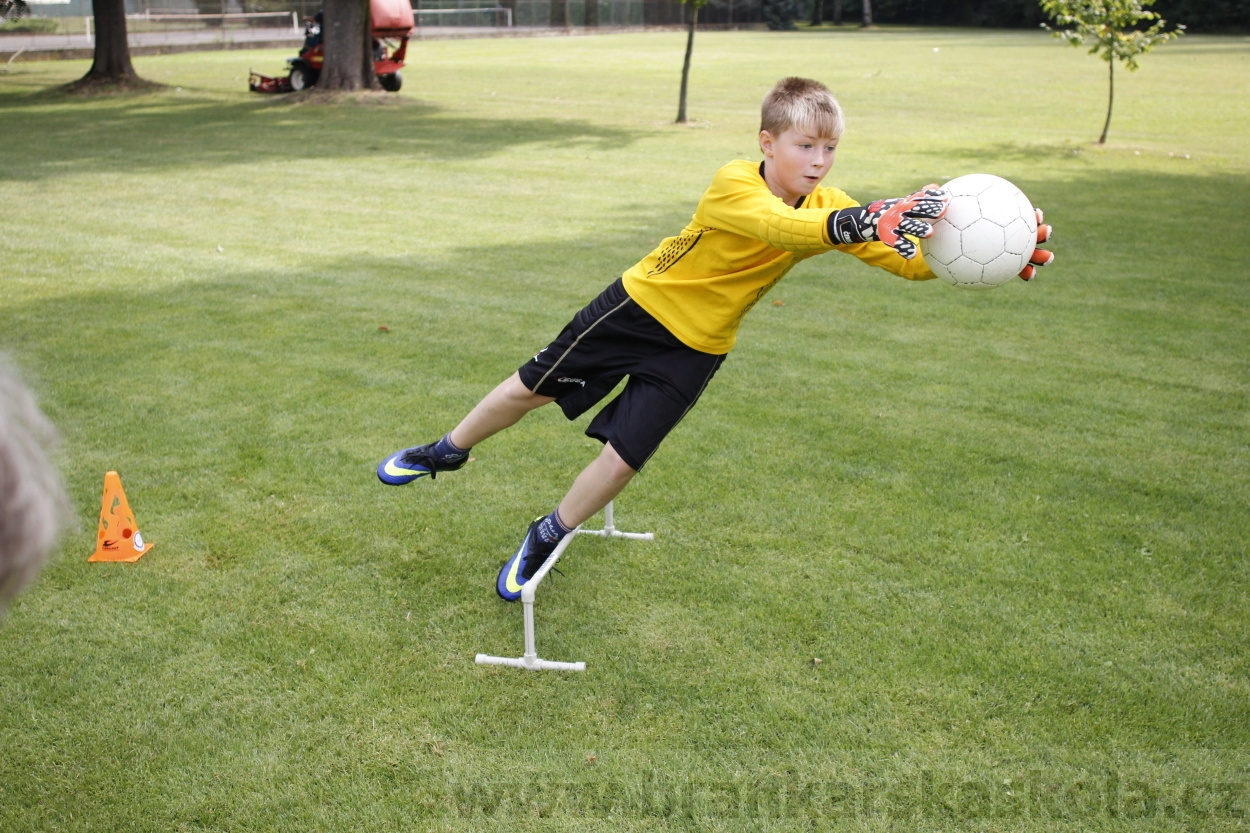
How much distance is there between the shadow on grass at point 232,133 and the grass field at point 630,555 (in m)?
4.96

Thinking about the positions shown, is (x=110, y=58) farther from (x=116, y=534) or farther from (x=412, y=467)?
(x=412, y=467)

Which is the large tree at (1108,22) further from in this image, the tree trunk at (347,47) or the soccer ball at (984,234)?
the soccer ball at (984,234)

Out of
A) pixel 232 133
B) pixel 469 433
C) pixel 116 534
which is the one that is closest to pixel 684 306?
pixel 469 433

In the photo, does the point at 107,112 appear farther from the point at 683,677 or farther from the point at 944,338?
the point at 683,677

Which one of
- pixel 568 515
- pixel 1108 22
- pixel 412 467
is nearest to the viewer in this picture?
pixel 568 515

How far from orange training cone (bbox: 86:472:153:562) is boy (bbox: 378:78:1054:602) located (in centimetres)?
150

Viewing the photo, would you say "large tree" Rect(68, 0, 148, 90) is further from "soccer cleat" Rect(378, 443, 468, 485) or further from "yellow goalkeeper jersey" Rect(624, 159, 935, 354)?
"yellow goalkeeper jersey" Rect(624, 159, 935, 354)

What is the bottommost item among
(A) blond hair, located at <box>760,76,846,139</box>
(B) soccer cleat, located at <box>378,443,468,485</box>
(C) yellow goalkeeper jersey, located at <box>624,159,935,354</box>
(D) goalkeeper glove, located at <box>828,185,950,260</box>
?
(B) soccer cleat, located at <box>378,443,468,485</box>

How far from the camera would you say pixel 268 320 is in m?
7.47

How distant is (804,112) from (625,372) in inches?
45.4

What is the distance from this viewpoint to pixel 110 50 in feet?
76.9

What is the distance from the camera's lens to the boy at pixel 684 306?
360 cm

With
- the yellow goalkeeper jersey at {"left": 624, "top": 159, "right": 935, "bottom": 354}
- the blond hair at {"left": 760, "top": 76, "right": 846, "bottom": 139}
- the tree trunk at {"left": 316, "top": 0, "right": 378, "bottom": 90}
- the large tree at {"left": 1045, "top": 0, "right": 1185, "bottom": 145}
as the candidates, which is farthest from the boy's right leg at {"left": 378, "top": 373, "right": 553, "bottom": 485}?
the tree trunk at {"left": 316, "top": 0, "right": 378, "bottom": 90}

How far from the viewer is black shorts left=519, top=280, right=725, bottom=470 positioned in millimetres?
3773
